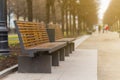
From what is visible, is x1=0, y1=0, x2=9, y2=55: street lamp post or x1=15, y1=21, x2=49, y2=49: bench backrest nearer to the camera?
x1=15, y1=21, x2=49, y2=49: bench backrest

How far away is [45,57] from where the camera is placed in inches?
437

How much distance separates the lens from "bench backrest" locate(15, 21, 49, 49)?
10.6 m

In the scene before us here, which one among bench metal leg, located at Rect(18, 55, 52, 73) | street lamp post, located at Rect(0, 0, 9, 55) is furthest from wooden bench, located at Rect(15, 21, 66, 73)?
street lamp post, located at Rect(0, 0, 9, 55)

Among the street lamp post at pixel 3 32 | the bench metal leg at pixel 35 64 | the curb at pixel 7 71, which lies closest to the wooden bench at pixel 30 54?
the bench metal leg at pixel 35 64

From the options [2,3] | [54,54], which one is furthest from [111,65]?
[2,3]

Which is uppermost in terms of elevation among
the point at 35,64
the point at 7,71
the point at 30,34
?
the point at 30,34

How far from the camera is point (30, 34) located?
1173 cm

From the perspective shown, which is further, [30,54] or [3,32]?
[3,32]

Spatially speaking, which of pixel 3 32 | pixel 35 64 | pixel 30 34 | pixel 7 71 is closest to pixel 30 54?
pixel 35 64

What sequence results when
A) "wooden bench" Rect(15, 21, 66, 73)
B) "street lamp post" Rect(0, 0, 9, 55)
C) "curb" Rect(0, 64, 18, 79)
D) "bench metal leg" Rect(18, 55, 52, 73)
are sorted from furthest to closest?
1. "street lamp post" Rect(0, 0, 9, 55)
2. "bench metal leg" Rect(18, 55, 52, 73)
3. "wooden bench" Rect(15, 21, 66, 73)
4. "curb" Rect(0, 64, 18, 79)

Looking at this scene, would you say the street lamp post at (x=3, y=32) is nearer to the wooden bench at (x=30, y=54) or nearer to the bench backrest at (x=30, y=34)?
the bench backrest at (x=30, y=34)

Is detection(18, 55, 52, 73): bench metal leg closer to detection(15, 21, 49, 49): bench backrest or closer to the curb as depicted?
the curb

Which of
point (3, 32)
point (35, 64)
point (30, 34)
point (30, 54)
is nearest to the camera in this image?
point (30, 54)

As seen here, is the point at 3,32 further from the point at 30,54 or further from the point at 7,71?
the point at 30,54
